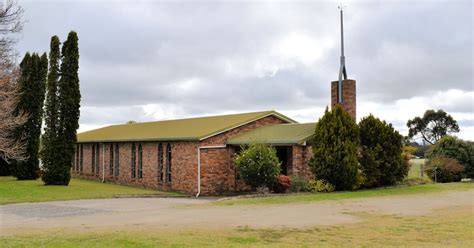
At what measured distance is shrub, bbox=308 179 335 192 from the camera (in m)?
22.0

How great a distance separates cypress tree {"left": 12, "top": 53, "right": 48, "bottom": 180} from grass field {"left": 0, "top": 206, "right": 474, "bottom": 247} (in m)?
22.8

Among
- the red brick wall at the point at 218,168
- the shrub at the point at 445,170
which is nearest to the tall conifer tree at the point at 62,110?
the red brick wall at the point at 218,168

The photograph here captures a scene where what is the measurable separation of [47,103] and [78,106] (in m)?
1.80

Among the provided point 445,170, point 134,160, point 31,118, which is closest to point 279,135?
point 134,160

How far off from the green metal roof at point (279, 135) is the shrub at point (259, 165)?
0.81m

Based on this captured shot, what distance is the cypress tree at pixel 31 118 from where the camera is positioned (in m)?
31.9

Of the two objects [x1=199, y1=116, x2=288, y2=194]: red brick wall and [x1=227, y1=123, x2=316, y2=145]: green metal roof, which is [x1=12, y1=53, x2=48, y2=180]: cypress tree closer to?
[x1=199, y1=116, x2=288, y2=194]: red brick wall

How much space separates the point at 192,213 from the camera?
15367 mm

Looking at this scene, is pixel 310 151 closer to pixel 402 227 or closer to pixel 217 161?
pixel 217 161

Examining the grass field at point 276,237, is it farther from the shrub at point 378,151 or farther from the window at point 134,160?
the window at point 134,160

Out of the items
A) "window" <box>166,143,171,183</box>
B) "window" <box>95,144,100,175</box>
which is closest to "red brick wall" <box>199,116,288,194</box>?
"window" <box>166,143,171,183</box>

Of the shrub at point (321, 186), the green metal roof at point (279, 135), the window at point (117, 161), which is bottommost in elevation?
the shrub at point (321, 186)

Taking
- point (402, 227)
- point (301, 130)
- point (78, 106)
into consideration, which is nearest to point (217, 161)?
point (301, 130)

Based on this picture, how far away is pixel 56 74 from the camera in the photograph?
27.3 meters
